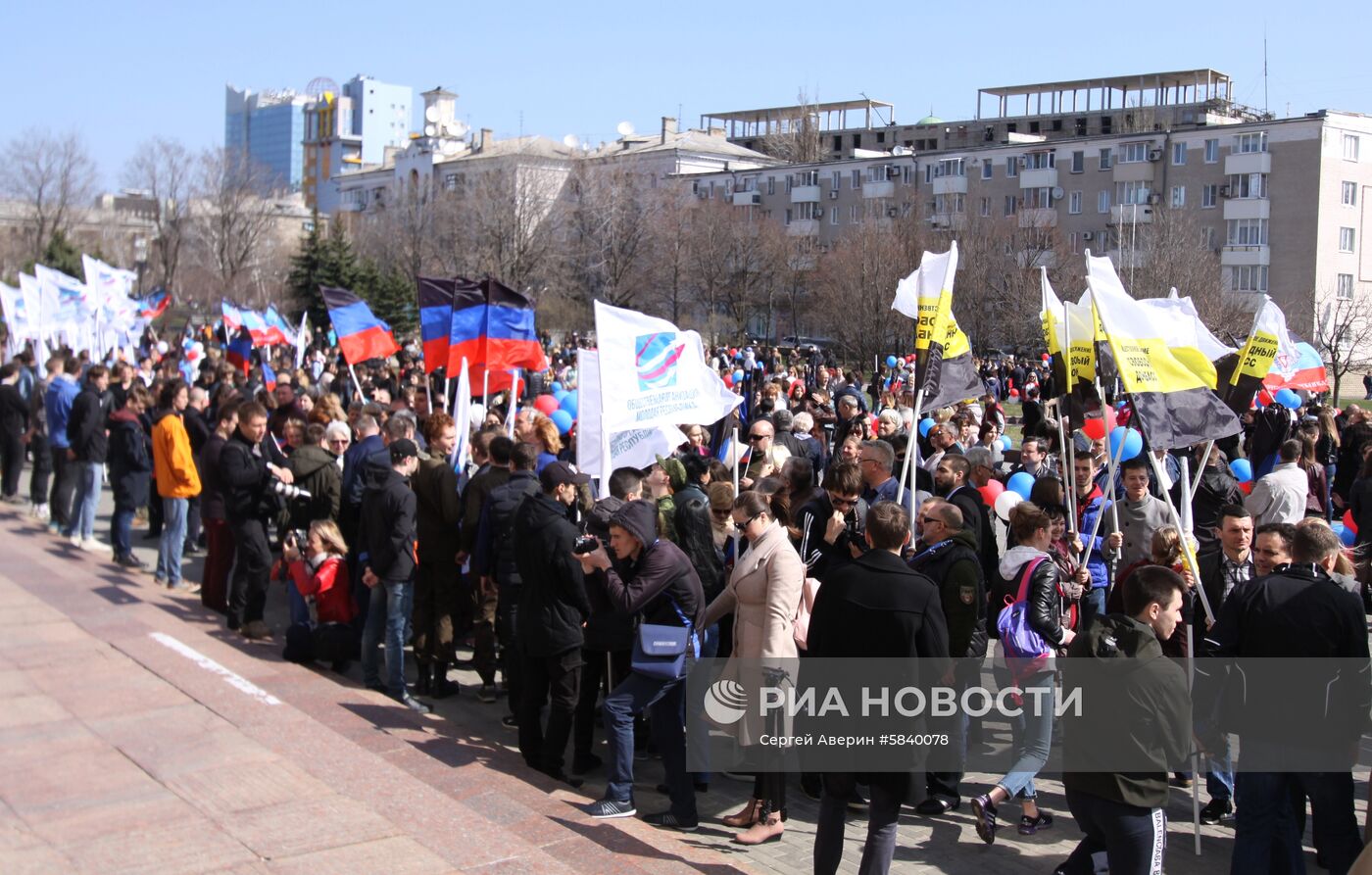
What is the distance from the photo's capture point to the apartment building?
209ft

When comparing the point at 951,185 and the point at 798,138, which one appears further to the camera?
the point at 798,138

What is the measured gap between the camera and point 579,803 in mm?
7176

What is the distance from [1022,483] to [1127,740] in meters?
6.66

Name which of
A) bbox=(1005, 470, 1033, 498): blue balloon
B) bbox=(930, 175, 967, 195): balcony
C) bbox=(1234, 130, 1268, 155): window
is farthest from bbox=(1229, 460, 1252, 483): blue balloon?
bbox=(930, 175, 967, 195): balcony

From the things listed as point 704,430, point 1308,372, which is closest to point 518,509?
point 704,430

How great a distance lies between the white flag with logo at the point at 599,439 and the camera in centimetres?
907

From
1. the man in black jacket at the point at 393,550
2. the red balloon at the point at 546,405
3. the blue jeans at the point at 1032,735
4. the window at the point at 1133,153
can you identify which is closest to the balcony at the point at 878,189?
the window at the point at 1133,153

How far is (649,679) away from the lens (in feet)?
22.8

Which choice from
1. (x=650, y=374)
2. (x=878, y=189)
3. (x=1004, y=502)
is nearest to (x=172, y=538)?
(x=650, y=374)

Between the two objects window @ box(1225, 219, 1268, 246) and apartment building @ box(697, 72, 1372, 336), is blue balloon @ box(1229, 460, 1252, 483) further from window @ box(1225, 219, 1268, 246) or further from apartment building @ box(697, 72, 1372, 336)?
window @ box(1225, 219, 1268, 246)

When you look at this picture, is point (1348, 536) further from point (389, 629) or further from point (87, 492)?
point (87, 492)

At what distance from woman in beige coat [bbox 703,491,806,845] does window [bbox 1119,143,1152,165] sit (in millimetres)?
68446

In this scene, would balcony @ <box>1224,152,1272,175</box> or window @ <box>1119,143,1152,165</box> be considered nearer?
balcony @ <box>1224,152,1272,175</box>

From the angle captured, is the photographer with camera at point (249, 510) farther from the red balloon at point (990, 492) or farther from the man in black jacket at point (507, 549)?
the red balloon at point (990, 492)
